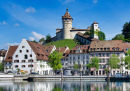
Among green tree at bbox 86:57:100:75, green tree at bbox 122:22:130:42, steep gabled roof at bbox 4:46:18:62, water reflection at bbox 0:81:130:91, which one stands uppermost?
green tree at bbox 122:22:130:42

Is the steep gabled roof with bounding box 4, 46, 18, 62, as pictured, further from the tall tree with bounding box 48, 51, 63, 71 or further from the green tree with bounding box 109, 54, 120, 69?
the green tree with bounding box 109, 54, 120, 69

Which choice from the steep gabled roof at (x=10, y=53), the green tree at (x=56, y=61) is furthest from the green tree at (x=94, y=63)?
the steep gabled roof at (x=10, y=53)

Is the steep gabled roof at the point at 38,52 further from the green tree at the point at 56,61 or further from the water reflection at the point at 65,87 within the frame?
the water reflection at the point at 65,87

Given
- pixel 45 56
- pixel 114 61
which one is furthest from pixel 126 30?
pixel 45 56

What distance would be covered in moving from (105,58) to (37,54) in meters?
25.2

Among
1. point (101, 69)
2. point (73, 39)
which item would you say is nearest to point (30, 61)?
point (101, 69)

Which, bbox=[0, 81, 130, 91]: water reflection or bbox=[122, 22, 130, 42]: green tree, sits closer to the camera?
bbox=[0, 81, 130, 91]: water reflection

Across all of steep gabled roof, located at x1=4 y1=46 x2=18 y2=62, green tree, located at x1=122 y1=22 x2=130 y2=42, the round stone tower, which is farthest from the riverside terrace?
the round stone tower

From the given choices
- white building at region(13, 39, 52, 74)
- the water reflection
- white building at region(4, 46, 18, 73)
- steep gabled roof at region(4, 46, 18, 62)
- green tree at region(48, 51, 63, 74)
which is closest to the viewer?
the water reflection

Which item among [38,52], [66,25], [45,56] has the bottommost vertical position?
Answer: [45,56]

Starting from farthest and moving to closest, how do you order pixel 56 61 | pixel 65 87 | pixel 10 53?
pixel 10 53
pixel 56 61
pixel 65 87

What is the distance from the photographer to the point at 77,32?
166500 millimetres

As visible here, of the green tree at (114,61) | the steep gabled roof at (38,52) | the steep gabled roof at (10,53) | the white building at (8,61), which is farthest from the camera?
the steep gabled roof at (10,53)

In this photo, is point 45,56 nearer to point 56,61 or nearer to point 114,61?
point 56,61
